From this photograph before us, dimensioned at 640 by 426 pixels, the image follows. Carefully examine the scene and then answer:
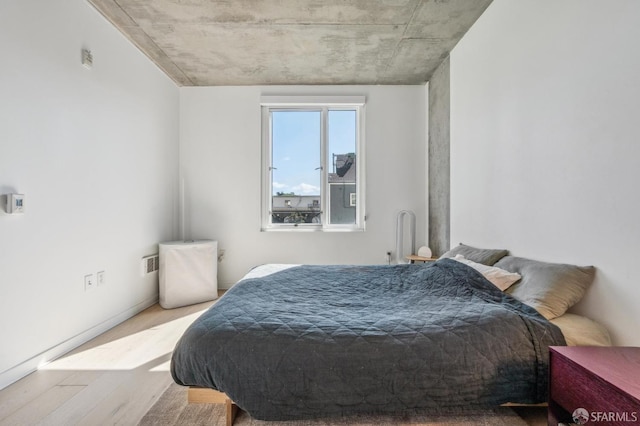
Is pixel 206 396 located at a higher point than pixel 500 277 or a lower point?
lower

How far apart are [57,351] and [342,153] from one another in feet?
10.9

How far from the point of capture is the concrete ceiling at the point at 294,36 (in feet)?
7.97

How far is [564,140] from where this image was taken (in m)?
1.70

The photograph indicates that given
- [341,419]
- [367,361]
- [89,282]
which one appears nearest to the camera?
[367,361]

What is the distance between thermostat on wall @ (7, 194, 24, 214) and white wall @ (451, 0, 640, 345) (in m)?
3.11

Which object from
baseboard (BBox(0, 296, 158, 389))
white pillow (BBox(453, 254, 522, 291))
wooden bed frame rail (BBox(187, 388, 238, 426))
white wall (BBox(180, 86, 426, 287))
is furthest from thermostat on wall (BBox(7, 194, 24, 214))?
white pillow (BBox(453, 254, 522, 291))

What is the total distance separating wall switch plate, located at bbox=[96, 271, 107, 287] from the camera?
252 cm

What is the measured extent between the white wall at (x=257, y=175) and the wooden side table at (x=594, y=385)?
2.78 metres

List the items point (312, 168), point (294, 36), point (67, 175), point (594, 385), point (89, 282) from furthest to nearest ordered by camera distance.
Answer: point (312, 168)
point (294, 36)
point (89, 282)
point (67, 175)
point (594, 385)

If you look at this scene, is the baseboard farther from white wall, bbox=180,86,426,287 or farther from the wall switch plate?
white wall, bbox=180,86,426,287

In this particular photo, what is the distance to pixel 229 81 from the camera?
380cm

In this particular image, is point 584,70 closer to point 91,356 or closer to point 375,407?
point 375,407

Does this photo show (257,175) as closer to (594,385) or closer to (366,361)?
(366,361)

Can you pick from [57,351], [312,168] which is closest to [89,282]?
[57,351]
